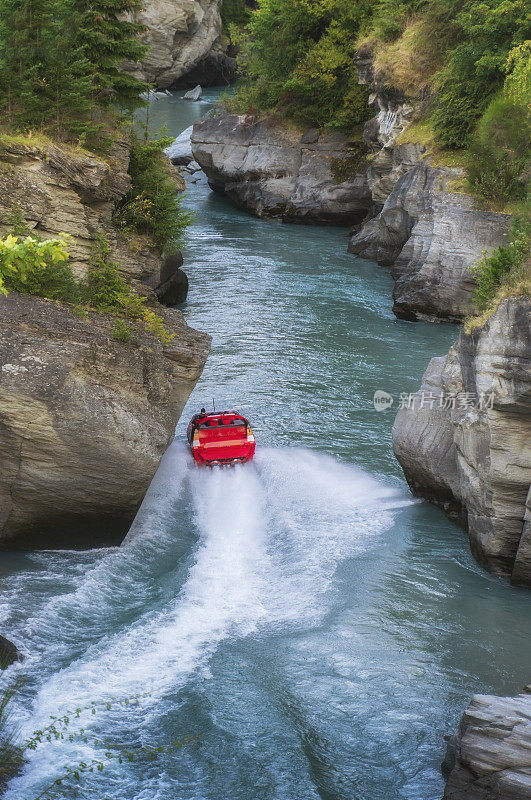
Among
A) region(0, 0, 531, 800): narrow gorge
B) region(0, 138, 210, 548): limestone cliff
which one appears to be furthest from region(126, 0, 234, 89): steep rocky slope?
region(0, 138, 210, 548): limestone cliff

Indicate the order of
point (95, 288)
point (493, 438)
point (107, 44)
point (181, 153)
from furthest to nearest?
point (181, 153), point (107, 44), point (95, 288), point (493, 438)

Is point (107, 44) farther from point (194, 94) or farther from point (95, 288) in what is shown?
point (194, 94)

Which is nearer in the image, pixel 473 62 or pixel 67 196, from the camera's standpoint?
pixel 67 196

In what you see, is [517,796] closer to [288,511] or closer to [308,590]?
[308,590]

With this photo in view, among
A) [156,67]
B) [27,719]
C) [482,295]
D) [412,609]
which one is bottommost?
[27,719]

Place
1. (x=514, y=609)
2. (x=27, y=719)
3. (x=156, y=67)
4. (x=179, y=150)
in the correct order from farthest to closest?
(x=156, y=67) → (x=179, y=150) → (x=514, y=609) → (x=27, y=719)

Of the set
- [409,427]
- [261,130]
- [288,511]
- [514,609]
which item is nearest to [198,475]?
[288,511]

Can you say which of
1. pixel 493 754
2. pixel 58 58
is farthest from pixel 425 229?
pixel 493 754
